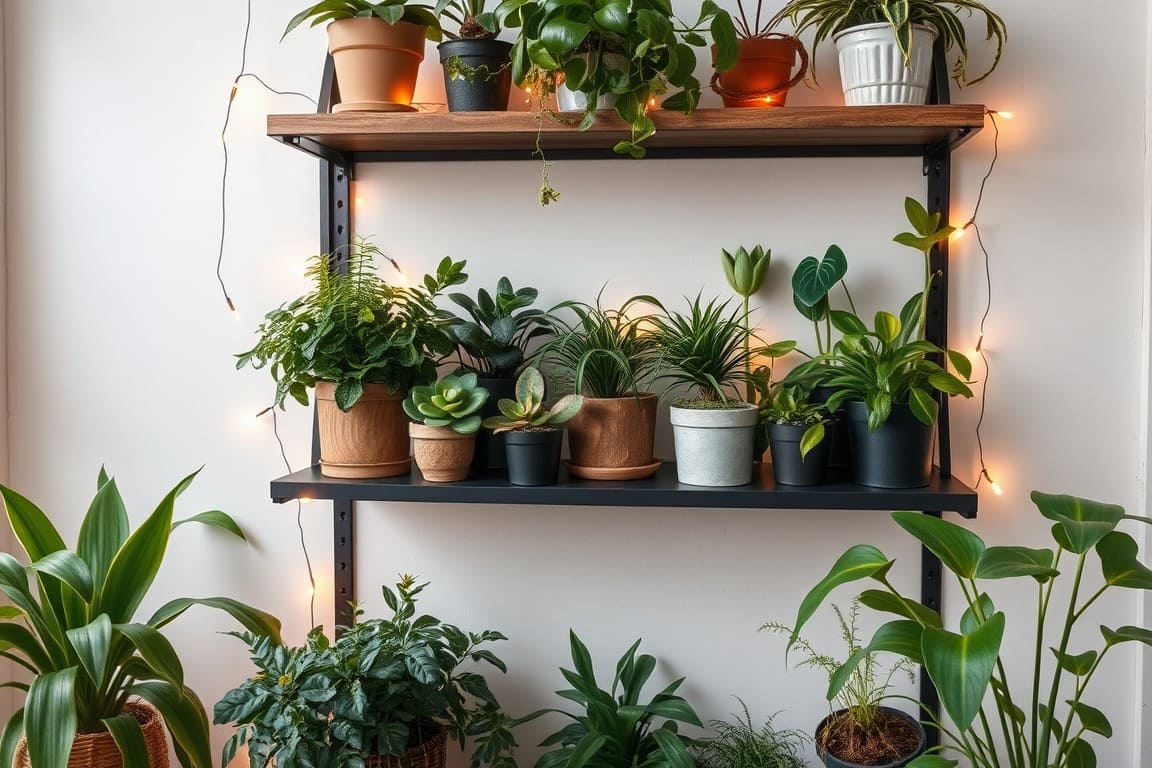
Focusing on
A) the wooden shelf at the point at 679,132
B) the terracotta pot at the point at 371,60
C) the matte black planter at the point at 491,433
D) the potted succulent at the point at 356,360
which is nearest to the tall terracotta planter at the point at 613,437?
the matte black planter at the point at 491,433

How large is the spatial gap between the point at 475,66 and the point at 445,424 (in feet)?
2.01

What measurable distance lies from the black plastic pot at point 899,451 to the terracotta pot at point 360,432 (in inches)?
31.9

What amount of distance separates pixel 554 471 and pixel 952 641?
0.66 metres

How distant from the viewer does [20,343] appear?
6.09 feet

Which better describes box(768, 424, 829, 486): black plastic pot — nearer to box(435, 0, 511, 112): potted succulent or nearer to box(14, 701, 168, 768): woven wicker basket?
box(435, 0, 511, 112): potted succulent

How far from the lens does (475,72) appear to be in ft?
5.04

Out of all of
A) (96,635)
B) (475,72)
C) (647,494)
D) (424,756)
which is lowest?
(424,756)

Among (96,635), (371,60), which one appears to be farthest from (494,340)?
(96,635)

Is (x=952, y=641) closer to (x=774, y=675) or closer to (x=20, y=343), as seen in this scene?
(x=774, y=675)

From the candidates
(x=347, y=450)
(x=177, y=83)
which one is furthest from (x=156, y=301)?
(x=347, y=450)

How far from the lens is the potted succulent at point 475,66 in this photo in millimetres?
1540

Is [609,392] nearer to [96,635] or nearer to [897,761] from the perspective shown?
[897,761]

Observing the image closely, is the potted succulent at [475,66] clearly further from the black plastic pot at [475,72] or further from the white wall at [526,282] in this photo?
the white wall at [526,282]

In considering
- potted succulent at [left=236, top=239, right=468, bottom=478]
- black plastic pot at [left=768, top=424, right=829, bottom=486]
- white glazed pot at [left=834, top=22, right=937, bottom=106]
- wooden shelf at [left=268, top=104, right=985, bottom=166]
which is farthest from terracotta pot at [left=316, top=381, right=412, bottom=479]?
white glazed pot at [left=834, top=22, right=937, bottom=106]
